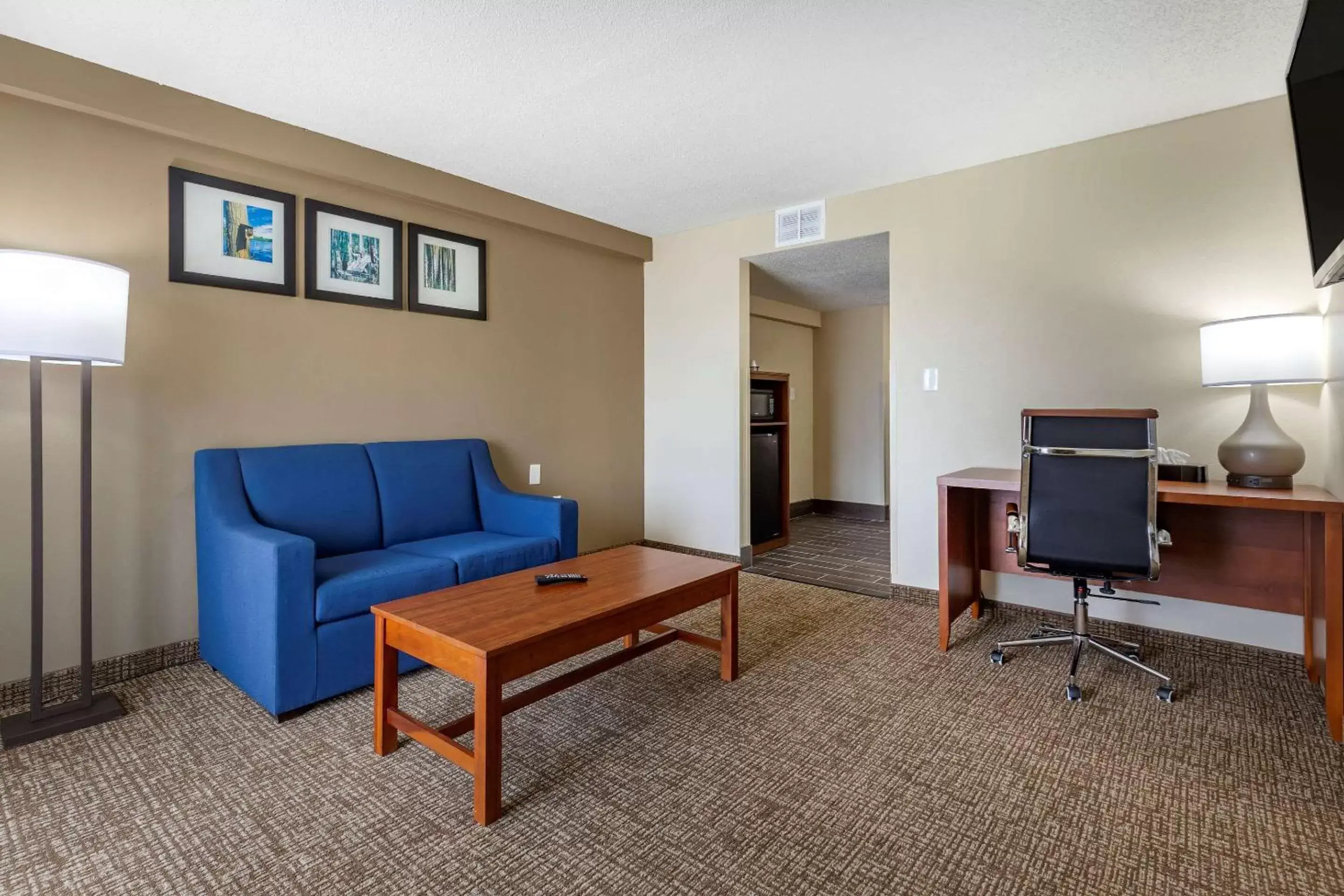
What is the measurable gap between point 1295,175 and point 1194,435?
1.12 m

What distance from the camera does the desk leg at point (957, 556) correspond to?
2.84 metres

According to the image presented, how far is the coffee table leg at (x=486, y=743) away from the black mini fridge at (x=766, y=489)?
339 centimetres

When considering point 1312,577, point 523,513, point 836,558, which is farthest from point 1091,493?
point 523,513

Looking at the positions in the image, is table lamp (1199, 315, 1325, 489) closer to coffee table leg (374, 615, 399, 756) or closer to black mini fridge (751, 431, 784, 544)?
black mini fridge (751, 431, 784, 544)

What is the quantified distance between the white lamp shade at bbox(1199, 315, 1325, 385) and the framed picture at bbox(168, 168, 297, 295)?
4.05m

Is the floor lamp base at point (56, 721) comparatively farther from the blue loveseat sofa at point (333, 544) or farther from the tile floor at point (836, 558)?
the tile floor at point (836, 558)

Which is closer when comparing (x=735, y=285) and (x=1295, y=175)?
(x=1295, y=175)

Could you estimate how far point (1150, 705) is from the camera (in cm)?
230

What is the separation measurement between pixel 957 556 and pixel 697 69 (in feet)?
7.86

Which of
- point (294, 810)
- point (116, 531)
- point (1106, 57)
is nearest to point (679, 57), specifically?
point (1106, 57)

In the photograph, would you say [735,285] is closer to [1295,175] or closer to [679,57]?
[679,57]

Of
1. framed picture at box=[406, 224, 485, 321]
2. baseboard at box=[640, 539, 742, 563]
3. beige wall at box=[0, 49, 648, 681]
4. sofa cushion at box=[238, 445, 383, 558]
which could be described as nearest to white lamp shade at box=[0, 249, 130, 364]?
beige wall at box=[0, 49, 648, 681]

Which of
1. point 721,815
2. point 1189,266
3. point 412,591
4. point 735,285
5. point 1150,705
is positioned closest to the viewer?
point 721,815

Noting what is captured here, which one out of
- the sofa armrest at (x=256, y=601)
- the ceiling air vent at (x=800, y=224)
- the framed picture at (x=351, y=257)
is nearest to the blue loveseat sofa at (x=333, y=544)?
the sofa armrest at (x=256, y=601)
